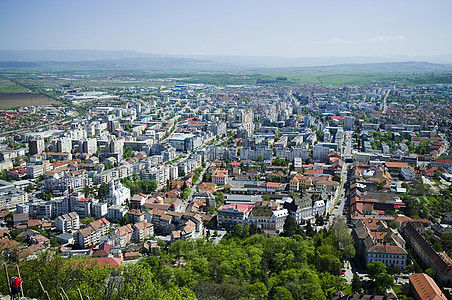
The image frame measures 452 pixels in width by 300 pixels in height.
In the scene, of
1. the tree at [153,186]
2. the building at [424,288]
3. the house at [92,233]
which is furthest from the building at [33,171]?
the building at [424,288]

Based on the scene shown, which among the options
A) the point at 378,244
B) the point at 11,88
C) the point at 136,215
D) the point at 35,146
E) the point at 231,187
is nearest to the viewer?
the point at 378,244

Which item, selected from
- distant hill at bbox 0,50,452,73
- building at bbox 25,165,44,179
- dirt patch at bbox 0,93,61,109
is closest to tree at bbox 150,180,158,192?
building at bbox 25,165,44,179

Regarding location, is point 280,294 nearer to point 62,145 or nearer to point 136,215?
point 136,215

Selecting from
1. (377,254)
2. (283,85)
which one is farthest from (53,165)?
(283,85)

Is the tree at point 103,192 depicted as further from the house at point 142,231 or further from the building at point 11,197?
the house at point 142,231

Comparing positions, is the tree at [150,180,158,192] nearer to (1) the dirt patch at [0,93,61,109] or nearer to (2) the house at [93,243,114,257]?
(2) the house at [93,243,114,257]

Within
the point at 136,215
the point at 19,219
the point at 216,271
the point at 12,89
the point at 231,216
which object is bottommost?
the point at 19,219

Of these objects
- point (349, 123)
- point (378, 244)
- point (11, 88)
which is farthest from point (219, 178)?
point (11, 88)
